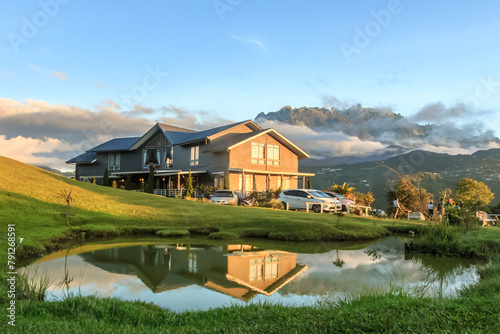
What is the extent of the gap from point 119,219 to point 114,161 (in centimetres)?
3213

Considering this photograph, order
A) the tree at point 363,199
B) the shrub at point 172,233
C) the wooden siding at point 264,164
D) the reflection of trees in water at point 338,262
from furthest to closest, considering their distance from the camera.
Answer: the tree at point 363,199, the wooden siding at point 264,164, the shrub at point 172,233, the reflection of trees in water at point 338,262

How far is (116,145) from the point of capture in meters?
48.2

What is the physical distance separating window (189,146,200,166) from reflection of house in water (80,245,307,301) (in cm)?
2655

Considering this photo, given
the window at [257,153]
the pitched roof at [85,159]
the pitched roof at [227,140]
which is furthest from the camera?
the pitched roof at [85,159]

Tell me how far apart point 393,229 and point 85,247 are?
48.6 feet

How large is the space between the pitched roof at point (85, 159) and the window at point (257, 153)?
22559mm

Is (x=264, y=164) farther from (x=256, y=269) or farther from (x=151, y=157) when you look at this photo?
(x=256, y=269)

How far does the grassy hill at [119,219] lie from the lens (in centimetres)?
1442

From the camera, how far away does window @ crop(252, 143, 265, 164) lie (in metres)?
37.6

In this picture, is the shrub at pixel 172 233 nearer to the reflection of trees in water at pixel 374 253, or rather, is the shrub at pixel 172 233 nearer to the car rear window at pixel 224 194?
the reflection of trees in water at pixel 374 253

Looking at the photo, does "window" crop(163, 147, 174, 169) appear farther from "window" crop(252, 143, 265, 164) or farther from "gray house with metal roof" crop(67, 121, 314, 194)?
"window" crop(252, 143, 265, 164)

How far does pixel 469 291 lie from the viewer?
7.34 m

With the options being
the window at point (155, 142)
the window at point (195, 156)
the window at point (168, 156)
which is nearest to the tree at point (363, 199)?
the window at point (195, 156)

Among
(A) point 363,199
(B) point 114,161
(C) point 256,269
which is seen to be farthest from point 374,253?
(B) point 114,161
